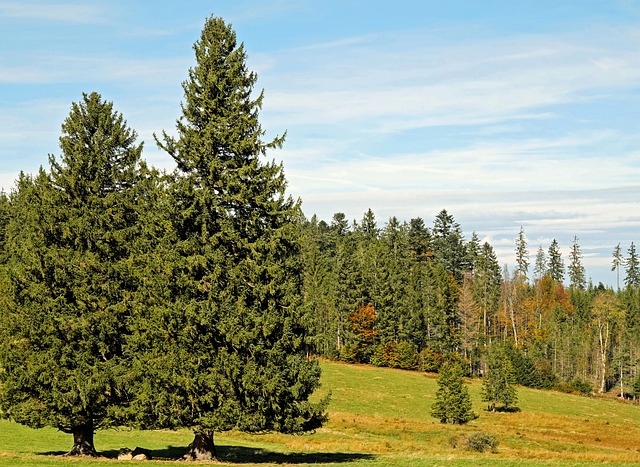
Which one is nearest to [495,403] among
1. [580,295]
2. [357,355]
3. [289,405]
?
[357,355]

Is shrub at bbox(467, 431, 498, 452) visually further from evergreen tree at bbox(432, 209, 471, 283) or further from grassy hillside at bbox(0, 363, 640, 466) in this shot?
evergreen tree at bbox(432, 209, 471, 283)

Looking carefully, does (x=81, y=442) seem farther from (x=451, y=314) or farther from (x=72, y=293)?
(x=451, y=314)

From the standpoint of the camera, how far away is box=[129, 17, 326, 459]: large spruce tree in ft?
81.0

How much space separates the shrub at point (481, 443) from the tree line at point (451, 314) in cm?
5585

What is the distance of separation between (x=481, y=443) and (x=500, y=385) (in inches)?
1374

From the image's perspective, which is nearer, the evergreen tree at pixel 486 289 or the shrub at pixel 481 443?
the shrub at pixel 481 443

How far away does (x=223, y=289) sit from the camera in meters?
25.7

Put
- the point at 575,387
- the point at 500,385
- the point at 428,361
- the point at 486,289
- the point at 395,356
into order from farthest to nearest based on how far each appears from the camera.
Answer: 1. the point at 486,289
2. the point at 575,387
3. the point at 428,361
4. the point at 395,356
5. the point at 500,385

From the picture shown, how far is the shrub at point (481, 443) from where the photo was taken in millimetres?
44594

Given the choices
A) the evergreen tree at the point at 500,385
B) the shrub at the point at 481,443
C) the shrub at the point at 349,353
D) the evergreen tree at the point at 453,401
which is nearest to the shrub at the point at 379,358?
the shrub at the point at 349,353

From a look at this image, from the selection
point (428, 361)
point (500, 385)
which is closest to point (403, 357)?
point (428, 361)

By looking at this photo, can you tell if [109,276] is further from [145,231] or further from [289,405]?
[289,405]

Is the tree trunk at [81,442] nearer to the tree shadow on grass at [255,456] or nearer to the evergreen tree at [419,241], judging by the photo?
the tree shadow on grass at [255,456]

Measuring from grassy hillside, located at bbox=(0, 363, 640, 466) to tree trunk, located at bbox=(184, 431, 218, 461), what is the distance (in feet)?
5.16
